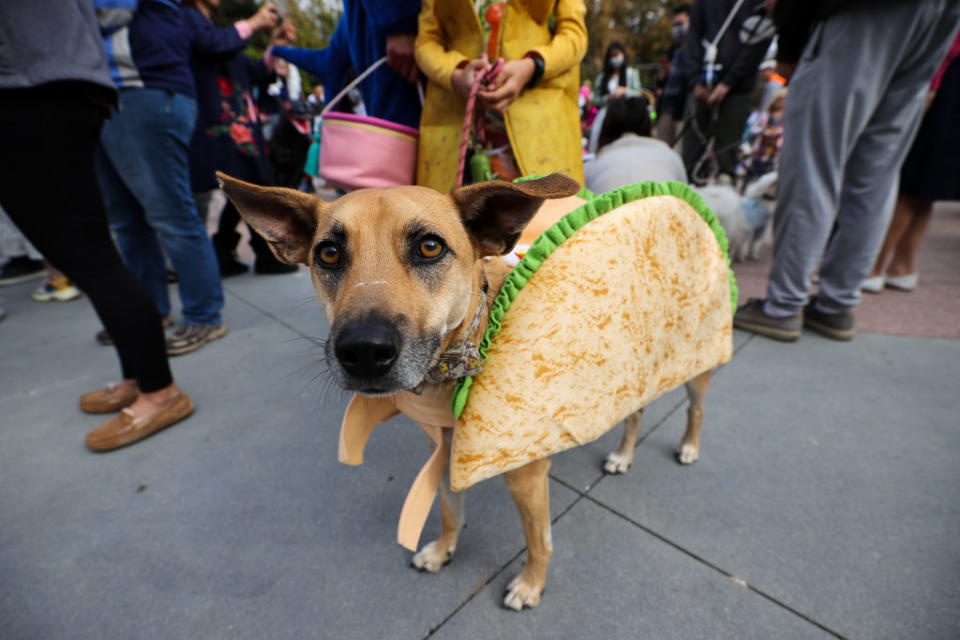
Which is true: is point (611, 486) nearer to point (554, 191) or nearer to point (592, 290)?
point (592, 290)

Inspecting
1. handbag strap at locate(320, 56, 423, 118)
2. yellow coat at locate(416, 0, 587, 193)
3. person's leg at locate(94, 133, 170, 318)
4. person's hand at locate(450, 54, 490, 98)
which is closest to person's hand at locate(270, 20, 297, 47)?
person's leg at locate(94, 133, 170, 318)

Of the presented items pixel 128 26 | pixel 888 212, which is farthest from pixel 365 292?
pixel 888 212

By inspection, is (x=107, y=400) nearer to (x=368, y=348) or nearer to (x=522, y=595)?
(x=368, y=348)

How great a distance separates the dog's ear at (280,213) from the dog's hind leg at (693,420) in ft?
6.06

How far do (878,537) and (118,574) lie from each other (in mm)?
2986

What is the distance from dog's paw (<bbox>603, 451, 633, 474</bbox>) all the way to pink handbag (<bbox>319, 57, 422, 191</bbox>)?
1.76 meters

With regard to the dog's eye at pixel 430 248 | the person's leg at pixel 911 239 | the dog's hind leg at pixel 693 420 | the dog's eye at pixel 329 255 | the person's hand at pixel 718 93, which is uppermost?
the person's hand at pixel 718 93

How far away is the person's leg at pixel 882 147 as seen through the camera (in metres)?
2.39

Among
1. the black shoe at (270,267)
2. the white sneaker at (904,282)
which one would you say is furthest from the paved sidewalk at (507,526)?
the black shoe at (270,267)

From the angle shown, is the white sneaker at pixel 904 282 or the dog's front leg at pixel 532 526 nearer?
the dog's front leg at pixel 532 526

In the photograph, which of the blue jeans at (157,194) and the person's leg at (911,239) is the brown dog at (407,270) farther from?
the person's leg at (911,239)

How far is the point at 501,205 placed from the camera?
1.36 metres

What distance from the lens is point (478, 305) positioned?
1.40 metres

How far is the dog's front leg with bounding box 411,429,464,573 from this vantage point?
1.64 meters
